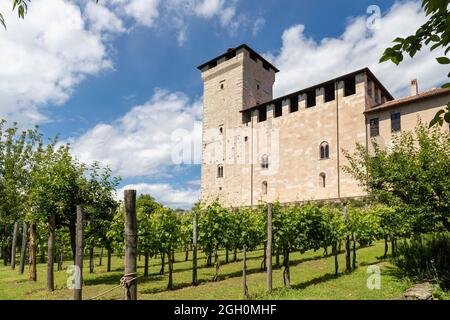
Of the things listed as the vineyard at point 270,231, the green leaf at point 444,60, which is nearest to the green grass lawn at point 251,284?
the vineyard at point 270,231

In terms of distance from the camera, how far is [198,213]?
14.7 metres

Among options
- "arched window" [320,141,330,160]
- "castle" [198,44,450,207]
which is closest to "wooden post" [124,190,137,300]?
"castle" [198,44,450,207]

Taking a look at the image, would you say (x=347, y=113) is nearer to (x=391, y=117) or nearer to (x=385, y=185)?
(x=391, y=117)

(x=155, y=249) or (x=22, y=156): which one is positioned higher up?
(x=22, y=156)

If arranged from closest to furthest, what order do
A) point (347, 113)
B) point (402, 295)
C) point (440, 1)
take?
point (440, 1) < point (402, 295) < point (347, 113)

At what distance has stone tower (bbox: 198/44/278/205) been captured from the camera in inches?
1652

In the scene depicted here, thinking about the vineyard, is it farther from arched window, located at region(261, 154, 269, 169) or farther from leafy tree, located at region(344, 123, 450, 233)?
arched window, located at region(261, 154, 269, 169)

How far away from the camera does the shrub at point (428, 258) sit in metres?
10.1

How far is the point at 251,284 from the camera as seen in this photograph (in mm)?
11797

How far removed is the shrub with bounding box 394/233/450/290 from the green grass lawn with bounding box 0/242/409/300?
1.92ft

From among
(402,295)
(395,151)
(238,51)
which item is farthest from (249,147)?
(402,295)

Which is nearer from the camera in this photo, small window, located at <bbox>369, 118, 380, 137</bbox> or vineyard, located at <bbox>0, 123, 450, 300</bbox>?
vineyard, located at <bbox>0, 123, 450, 300</bbox>

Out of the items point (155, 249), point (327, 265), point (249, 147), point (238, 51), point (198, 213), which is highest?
point (238, 51)
